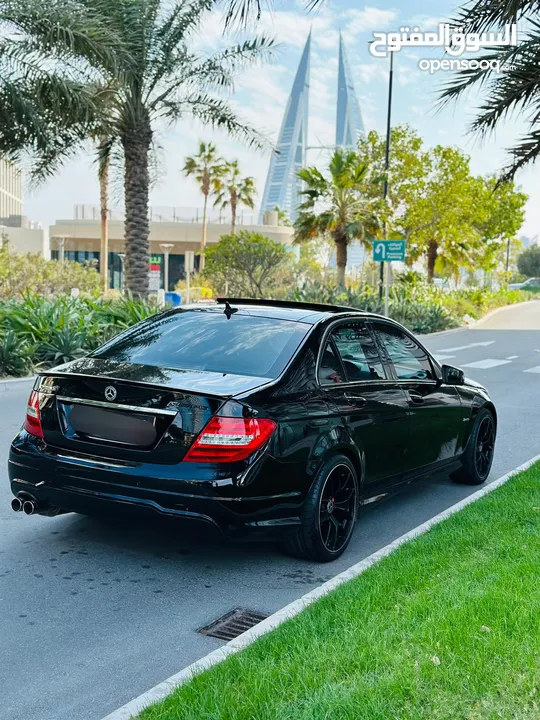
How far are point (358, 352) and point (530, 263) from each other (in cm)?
10874

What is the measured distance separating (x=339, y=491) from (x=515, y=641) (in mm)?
1896

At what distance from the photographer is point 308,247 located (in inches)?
3004

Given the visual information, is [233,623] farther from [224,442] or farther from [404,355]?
[404,355]

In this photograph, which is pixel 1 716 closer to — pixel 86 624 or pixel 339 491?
pixel 86 624

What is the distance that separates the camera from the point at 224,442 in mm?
4547

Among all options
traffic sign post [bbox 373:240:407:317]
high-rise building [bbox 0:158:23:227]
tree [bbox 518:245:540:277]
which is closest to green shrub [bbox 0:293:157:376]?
traffic sign post [bbox 373:240:407:317]

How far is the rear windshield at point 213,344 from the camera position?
511 cm

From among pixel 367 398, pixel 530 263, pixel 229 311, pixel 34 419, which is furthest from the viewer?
pixel 530 263

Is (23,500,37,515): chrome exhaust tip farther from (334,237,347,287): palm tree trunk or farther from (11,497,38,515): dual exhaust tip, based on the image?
(334,237,347,287): palm tree trunk

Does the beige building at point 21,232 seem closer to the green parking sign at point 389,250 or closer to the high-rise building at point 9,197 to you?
the high-rise building at point 9,197

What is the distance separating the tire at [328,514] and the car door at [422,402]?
95 centimetres

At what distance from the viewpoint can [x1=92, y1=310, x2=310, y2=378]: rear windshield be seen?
5109mm

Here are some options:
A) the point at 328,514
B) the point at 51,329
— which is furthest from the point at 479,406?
the point at 51,329

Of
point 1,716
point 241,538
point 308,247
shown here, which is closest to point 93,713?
point 1,716
